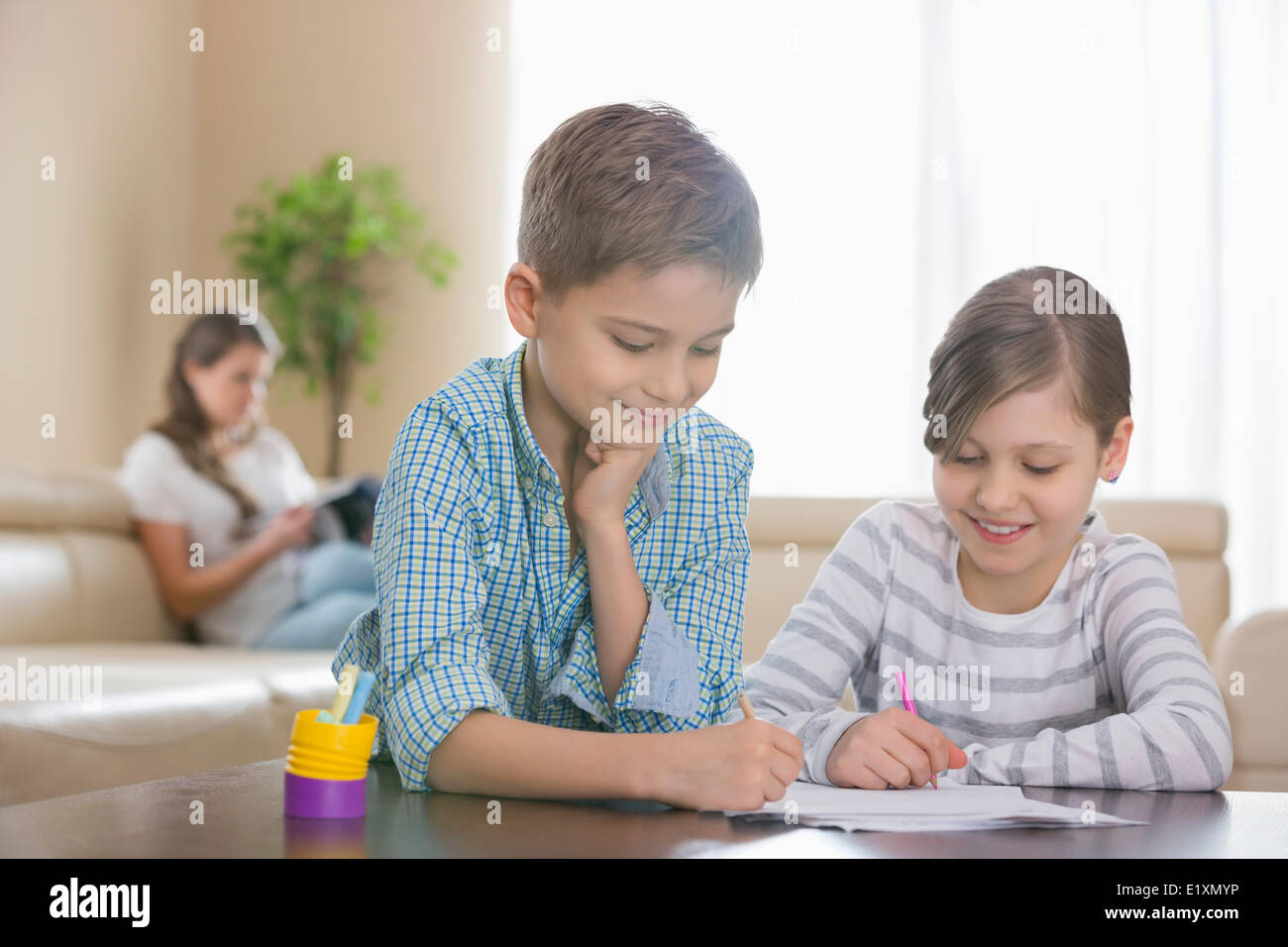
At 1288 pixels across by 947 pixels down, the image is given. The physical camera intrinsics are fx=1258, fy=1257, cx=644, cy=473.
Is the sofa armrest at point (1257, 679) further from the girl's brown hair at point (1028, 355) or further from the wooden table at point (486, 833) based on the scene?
the wooden table at point (486, 833)

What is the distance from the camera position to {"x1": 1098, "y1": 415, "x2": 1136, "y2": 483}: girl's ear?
1.38 metres

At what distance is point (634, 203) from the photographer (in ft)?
3.44

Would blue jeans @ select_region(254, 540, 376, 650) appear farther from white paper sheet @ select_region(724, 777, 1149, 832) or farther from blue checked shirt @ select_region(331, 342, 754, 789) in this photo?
white paper sheet @ select_region(724, 777, 1149, 832)

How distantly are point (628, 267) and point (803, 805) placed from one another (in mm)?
458

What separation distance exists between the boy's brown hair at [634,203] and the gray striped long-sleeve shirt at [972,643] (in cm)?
43

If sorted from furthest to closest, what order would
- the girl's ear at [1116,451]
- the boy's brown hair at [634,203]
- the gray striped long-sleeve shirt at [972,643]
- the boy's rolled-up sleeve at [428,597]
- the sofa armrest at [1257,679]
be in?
1. the sofa armrest at [1257,679]
2. the girl's ear at [1116,451]
3. the gray striped long-sleeve shirt at [972,643]
4. the boy's brown hair at [634,203]
5. the boy's rolled-up sleeve at [428,597]

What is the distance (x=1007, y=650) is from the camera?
1396 millimetres

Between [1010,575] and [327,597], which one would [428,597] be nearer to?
[1010,575]

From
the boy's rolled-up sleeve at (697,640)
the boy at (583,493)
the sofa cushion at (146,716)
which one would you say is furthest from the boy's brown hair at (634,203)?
the sofa cushion at (146,716)

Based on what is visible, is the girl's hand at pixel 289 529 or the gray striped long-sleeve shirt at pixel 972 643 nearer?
the gray striped long-sleeve shirt at pixel 972 643

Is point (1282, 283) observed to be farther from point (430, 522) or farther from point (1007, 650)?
point (430, 522)

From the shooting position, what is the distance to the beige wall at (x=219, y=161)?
172 inches

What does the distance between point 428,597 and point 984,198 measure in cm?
395

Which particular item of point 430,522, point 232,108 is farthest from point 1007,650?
point 232,108
